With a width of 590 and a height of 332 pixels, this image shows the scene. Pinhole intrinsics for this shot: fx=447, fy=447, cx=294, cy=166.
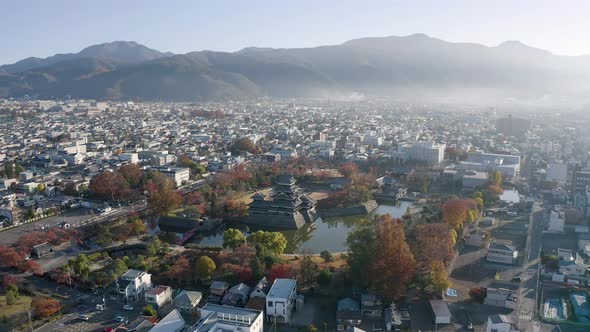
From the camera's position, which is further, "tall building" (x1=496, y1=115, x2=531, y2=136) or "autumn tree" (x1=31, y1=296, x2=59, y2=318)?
"tall building" (x1=496, y1=115, x2=531, y2=136)

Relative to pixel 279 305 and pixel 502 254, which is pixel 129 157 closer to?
pixel 279 305

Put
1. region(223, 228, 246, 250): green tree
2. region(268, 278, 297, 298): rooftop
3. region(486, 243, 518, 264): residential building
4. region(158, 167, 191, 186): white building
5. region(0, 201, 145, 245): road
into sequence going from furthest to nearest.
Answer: region(158, 167, 191, 186): white building
region(0, 201, 145, 245): road
region(223, 228, 246, 250): green tree
region(486, 243, 518, 264): residential building
region(268, 278, 297, 298): rooftop

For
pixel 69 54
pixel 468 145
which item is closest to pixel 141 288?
pixel 468 145

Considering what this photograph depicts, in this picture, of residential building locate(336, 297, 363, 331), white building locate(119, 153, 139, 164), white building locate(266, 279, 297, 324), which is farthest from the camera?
white building locate(119, 153, 139, 164)

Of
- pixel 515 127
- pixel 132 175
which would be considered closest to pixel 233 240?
pixel 132 175

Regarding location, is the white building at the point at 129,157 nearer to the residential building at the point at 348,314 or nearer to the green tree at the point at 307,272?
the green tree at the point at 307,272

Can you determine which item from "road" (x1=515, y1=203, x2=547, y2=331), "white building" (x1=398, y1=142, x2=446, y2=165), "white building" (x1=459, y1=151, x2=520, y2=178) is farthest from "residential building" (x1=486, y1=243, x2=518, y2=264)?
"white building" (x1=398, y1=142, x2=446, y2=165)

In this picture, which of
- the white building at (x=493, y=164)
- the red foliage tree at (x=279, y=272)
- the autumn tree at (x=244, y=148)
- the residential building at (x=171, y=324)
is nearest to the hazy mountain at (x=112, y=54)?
the autumn tree at (x=244, y=148)

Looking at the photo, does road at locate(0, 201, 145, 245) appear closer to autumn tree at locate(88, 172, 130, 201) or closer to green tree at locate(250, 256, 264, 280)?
autumn tree at locate(88, 172, 130, 201)
